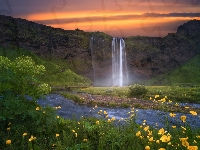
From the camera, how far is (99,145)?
6926mm

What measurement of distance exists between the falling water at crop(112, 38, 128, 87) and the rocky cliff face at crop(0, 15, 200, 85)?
398 cm

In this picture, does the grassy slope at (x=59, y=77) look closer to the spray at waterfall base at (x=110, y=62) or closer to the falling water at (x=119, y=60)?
the spray at waterfall base at (x=110, y=62)

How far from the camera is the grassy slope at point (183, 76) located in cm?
10967

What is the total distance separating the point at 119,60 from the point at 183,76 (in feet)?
93.4

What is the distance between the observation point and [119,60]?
387 feet

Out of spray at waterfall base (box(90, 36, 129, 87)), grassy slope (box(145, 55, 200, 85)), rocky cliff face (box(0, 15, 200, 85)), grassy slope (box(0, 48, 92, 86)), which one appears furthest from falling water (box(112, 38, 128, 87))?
grassy slope (box(0, 48, 92, 86))

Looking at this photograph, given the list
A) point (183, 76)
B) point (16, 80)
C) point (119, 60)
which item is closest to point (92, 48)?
point (119, 60)

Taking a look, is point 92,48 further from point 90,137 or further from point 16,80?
point 90,137

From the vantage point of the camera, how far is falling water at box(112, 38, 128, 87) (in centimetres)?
11688

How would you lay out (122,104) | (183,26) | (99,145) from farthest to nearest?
(183,26)
(122,104)
(99,145)

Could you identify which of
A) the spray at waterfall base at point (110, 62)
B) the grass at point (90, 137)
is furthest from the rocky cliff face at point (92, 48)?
the grass at point (90, 137)

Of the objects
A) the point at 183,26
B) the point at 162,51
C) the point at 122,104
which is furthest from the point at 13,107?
the point at 183,26

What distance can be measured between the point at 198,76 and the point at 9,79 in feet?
368

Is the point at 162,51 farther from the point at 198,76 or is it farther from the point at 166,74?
the point at 198,76
